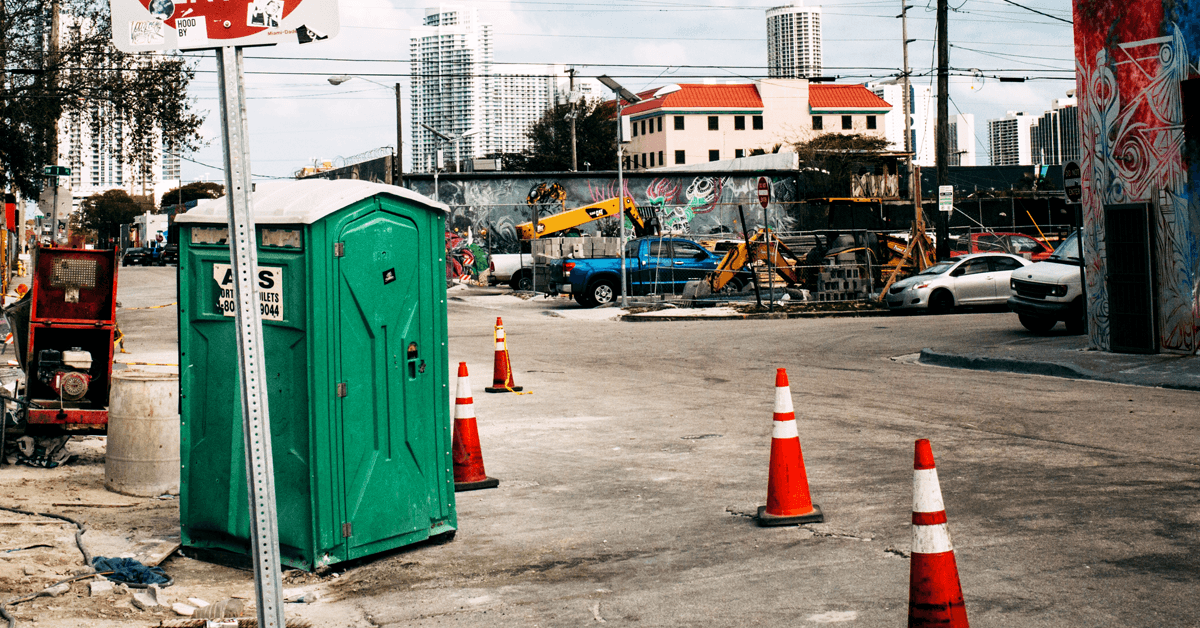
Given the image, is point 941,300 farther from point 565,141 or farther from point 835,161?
point 565,141

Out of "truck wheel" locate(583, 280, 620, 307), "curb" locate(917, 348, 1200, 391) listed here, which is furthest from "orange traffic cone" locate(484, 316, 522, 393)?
"truck wheel" locate(583, 280, 620, 307)

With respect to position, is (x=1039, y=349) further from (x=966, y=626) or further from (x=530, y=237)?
(x=530, y=237)

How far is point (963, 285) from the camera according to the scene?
24750mm

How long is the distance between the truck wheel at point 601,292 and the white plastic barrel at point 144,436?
21712mm

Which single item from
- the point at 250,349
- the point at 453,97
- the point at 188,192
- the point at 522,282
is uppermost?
the point at 453,97

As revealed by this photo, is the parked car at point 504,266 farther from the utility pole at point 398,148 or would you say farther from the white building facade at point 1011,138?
the white building facade at point 1011,138

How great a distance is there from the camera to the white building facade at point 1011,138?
16062cm

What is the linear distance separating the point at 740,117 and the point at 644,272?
87988 mm

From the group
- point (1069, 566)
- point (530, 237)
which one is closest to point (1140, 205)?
point (1069, 566)

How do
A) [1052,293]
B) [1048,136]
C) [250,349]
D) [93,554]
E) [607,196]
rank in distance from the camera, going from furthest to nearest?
[1048,136] → [607,196] → [1052,293] → [93,554] → [250,349]

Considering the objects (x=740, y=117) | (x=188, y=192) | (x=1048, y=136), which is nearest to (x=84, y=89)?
(x=740, y=117)

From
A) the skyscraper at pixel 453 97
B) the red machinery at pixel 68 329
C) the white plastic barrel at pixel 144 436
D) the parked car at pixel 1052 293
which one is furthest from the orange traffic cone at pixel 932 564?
the skyscraper at pixel 453 97

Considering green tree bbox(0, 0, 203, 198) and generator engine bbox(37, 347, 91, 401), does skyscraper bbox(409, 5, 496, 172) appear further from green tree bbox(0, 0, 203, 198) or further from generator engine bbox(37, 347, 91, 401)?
generator engine bbox(37, 347, 91, 401)

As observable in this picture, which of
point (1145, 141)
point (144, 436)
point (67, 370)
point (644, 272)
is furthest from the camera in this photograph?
point (644, 272)
